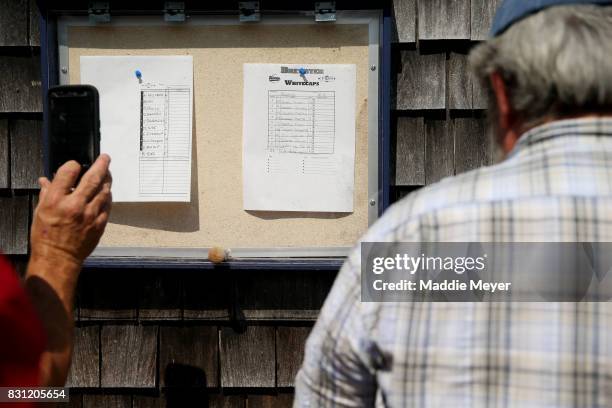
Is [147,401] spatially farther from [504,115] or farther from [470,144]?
[504,115]

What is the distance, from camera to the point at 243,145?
2006 mm

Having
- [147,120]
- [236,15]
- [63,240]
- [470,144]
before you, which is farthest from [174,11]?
[470,144]

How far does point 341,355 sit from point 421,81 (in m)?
1.19

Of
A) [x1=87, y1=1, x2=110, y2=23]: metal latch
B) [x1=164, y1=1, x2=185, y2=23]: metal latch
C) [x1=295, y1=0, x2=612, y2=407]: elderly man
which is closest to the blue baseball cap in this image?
[x1=295, y1=0, x2=612, y2=407]: elderly man

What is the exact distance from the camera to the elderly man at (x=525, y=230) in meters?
0.94

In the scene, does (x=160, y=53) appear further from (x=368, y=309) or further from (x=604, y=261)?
(x=604, y=261)

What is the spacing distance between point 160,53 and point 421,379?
4.47ft

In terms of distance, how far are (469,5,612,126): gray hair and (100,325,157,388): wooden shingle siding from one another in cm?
152

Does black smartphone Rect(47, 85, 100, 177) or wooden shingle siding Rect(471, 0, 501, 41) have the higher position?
wooden shingle siding Rect(471, 0, 501, 41)

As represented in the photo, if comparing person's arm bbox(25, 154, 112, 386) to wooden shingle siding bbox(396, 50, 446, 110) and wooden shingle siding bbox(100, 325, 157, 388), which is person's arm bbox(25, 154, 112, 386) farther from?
wooden shingle siding bbox(396, 50, 446, 110)

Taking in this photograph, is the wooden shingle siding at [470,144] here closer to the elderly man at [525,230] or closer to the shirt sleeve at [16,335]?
the elderly man at [525,230]

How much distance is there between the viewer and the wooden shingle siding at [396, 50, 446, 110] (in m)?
2.04

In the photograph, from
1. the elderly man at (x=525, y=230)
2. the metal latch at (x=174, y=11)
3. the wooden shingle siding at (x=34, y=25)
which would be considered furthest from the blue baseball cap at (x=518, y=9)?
the wooden shingle siding at (x=34, y=25)

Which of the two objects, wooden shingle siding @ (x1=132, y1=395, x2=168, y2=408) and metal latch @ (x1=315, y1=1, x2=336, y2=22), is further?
wooden shingle siding @ (x1=132, y1=395, x2=168, y2=408)
